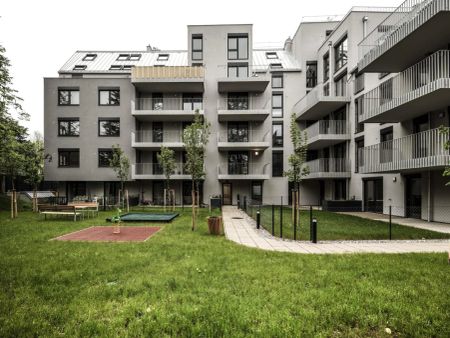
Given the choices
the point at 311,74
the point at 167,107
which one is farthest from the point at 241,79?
the point at 311,74

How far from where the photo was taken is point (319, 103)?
74.5ft

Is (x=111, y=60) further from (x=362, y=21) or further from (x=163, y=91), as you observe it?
(x=362, y=21)

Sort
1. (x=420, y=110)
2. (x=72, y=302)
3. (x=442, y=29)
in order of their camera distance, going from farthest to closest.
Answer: (x=420, y=110)
(x=442, y=29)
(x=72, y=302)

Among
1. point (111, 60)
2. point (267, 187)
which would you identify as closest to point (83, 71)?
point (111, 60)

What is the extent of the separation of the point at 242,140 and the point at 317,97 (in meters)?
7.88

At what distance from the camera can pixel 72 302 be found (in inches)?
169

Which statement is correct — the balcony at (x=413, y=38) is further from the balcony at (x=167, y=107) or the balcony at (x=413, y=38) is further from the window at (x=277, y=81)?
the balcony at (x=167, y=107)

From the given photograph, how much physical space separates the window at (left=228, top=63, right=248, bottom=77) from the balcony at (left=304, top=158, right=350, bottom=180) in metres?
11.5

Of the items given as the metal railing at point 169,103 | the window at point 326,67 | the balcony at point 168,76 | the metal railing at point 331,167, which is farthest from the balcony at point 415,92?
the metal railing at point 169,103

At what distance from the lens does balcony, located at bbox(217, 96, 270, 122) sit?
1010 inches

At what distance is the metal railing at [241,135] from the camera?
1062 inches

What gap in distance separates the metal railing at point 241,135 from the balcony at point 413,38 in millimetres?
12073

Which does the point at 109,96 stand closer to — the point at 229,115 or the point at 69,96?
the point at 69,96

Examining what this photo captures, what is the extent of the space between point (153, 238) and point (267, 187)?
19535 mm
